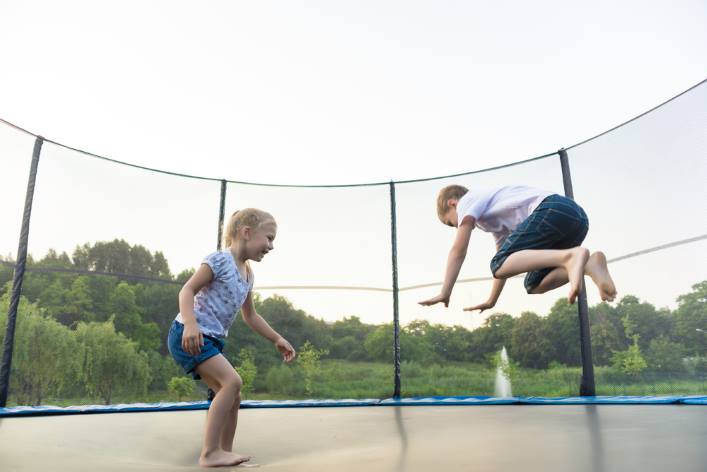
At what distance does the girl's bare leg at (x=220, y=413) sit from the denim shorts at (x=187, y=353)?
0.6 inches

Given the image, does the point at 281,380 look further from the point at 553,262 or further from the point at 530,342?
the point at 553,262

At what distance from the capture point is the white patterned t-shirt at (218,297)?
127 centimetres

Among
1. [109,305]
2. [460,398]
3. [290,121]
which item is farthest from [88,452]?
[290,121]

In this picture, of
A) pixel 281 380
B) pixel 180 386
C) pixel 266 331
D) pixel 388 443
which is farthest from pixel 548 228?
pixel 281 380

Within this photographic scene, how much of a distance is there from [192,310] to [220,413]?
26cm

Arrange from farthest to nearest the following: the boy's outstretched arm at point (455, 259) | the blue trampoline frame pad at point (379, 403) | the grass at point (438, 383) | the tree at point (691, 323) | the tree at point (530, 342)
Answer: the tree at point (530, 342) < the tree at point (691, 323) < the grass at point (438, 383) < the blue trampoline frame pad at point (379, 403) < the boy's outstretched arm at point (455, 259)

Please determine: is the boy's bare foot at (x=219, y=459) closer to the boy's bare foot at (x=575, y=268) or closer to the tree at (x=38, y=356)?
the boy's bare foot at (x=575, y=268)

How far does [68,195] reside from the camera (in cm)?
361

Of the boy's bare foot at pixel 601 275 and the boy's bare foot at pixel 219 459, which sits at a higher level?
the boy's bare foot at pixel 601 275

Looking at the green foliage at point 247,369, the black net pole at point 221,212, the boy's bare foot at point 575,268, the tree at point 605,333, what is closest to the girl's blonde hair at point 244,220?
the boy's bare foot at point 575,268

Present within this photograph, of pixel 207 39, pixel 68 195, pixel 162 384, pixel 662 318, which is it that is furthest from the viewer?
pixel 162 384

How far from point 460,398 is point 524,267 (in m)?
2.33

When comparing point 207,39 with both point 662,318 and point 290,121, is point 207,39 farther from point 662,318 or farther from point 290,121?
point 662,318

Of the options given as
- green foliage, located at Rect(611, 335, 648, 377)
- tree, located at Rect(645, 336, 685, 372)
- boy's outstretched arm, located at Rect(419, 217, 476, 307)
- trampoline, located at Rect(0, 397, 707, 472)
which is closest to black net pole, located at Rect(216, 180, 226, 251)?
trampoline, located at Rect(0, 397, 707, 472)
